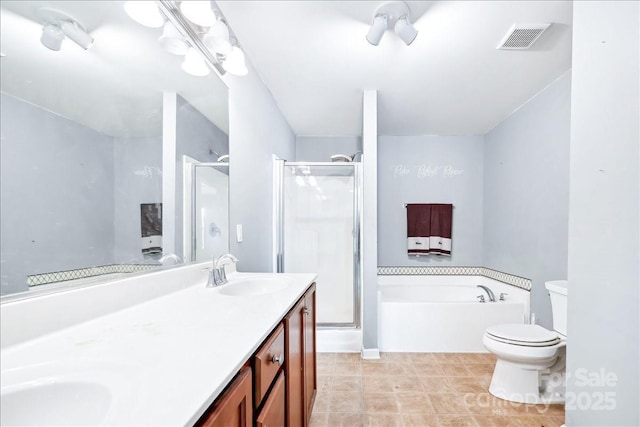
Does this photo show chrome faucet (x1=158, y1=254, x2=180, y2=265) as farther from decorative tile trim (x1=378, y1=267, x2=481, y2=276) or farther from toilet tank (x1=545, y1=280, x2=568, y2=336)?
decorative tile trim (x1=378, y1=267, x2=481, y2=276)

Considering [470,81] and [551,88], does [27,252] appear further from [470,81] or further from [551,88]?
[551,88]

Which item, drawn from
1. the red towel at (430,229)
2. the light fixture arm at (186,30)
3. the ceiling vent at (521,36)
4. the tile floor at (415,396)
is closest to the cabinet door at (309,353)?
the tile floor at (415,396)

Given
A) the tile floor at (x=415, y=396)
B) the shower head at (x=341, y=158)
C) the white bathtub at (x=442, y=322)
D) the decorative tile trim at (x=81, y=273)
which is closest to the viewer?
the decorative tile trim at (x=81, y=273)

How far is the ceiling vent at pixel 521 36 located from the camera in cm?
173

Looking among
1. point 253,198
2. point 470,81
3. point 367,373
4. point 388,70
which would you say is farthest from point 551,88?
point 367,373

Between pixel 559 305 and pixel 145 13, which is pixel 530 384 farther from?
pixel 145 13

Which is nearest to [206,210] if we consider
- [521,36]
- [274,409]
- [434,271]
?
[274,409]

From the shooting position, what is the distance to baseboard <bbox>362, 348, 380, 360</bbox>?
260 cm

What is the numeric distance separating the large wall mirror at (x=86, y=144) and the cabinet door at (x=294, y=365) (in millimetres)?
574

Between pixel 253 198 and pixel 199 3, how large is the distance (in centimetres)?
122

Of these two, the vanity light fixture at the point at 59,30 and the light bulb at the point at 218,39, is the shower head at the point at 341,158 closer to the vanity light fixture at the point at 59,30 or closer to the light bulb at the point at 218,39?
the light bulb at the point at 218,39

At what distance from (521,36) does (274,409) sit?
2.34 metres

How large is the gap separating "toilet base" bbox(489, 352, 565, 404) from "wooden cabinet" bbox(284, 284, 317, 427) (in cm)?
131

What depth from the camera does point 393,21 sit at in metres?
1.70
